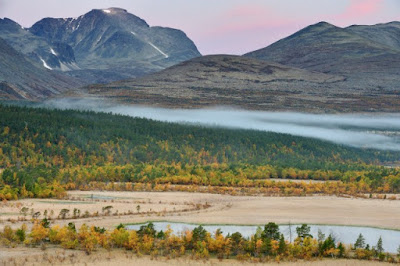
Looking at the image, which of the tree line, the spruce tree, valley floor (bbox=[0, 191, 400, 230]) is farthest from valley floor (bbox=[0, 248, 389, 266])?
valley floor (bbox=[0, 191, 400, 230])

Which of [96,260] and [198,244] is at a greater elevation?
[198,244]

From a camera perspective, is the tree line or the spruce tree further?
the spruce tree

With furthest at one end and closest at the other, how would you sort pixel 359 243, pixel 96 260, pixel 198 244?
pixel 359 243
pixel 198 244
pixel 96 260

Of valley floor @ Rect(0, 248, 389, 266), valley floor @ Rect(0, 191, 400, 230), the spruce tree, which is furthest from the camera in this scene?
valley floor @ Rect(0, 191, 400, 230)

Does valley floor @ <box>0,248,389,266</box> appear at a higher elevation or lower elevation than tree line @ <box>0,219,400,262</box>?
lower

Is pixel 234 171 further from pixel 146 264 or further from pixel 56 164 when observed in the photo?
pixel 146 264

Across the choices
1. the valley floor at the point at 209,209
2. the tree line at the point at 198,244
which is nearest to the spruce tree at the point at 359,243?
the tree line at the point at 198,244

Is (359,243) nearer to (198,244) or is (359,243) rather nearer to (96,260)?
(198,244)

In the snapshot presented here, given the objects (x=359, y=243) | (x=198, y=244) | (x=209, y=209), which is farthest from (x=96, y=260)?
(x=209, y=209)

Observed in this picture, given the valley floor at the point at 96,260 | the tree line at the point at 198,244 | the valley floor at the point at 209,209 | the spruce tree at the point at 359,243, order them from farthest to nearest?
the valley floor at the point at 209,209 → the spruce tree at the point at 359,243 → the tree line at the point at 198,244 → the valley floor at the point at 96,260

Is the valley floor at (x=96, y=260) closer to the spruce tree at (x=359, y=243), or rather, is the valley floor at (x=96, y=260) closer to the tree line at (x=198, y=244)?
the tree line at (x=198, y=244)

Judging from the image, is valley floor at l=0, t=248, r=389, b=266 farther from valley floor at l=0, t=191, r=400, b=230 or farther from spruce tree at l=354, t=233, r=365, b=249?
valley floor at l=0, t=191, r=400, b=230

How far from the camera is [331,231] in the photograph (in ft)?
291

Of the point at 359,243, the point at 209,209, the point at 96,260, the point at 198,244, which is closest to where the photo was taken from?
the point at 96,260
